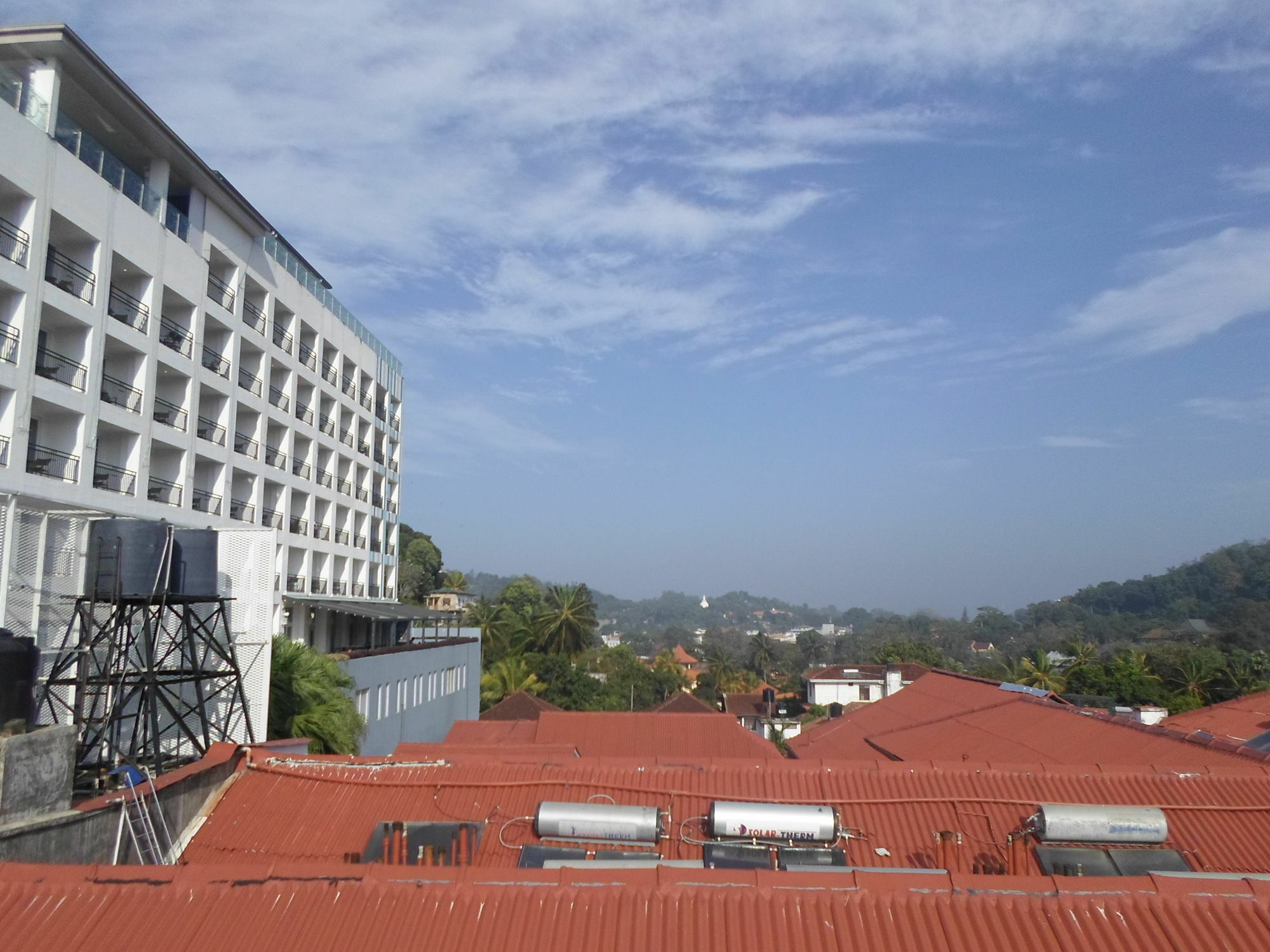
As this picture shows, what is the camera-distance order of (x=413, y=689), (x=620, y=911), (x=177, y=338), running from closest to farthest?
(x=620, y=911) < (x=177, y=338) < (x=413, y=689)

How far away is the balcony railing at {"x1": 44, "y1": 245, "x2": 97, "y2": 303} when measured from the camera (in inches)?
826

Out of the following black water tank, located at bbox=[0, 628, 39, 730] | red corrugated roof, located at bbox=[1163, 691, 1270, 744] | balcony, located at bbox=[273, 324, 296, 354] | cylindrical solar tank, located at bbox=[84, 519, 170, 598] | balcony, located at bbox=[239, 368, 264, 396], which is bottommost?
red corrugated roof, located at bbox=[1163, 691, 1270, 744]

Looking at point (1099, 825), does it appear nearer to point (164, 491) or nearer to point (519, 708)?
point (164, 491)

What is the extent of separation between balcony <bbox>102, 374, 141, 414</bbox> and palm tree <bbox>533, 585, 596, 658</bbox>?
5115cm

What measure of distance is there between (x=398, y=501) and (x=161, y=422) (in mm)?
23649

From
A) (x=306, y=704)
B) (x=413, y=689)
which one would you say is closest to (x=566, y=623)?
(x=413, y=689)

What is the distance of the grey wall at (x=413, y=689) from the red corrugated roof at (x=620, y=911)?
20.2m

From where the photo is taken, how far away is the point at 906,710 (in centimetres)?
2734

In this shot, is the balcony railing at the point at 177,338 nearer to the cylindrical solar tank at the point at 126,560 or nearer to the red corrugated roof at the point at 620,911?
the cylindrical solar tank at the point at 126,560

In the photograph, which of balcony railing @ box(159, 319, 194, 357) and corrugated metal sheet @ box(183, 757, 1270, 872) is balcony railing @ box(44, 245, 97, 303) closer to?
balcony railing @ box(159, 319, 194, 357)

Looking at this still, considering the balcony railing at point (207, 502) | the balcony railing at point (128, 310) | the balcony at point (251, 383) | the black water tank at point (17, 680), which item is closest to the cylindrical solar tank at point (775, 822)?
the black water tank at point (17, 680)

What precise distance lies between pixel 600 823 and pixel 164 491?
2234 centimetres

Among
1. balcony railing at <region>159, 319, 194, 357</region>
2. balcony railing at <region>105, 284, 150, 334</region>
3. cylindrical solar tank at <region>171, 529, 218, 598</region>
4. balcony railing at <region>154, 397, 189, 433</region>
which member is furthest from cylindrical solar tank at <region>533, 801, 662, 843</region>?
balcony railing at <region>154, 397, 189, 433</region>

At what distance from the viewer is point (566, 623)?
243ft
